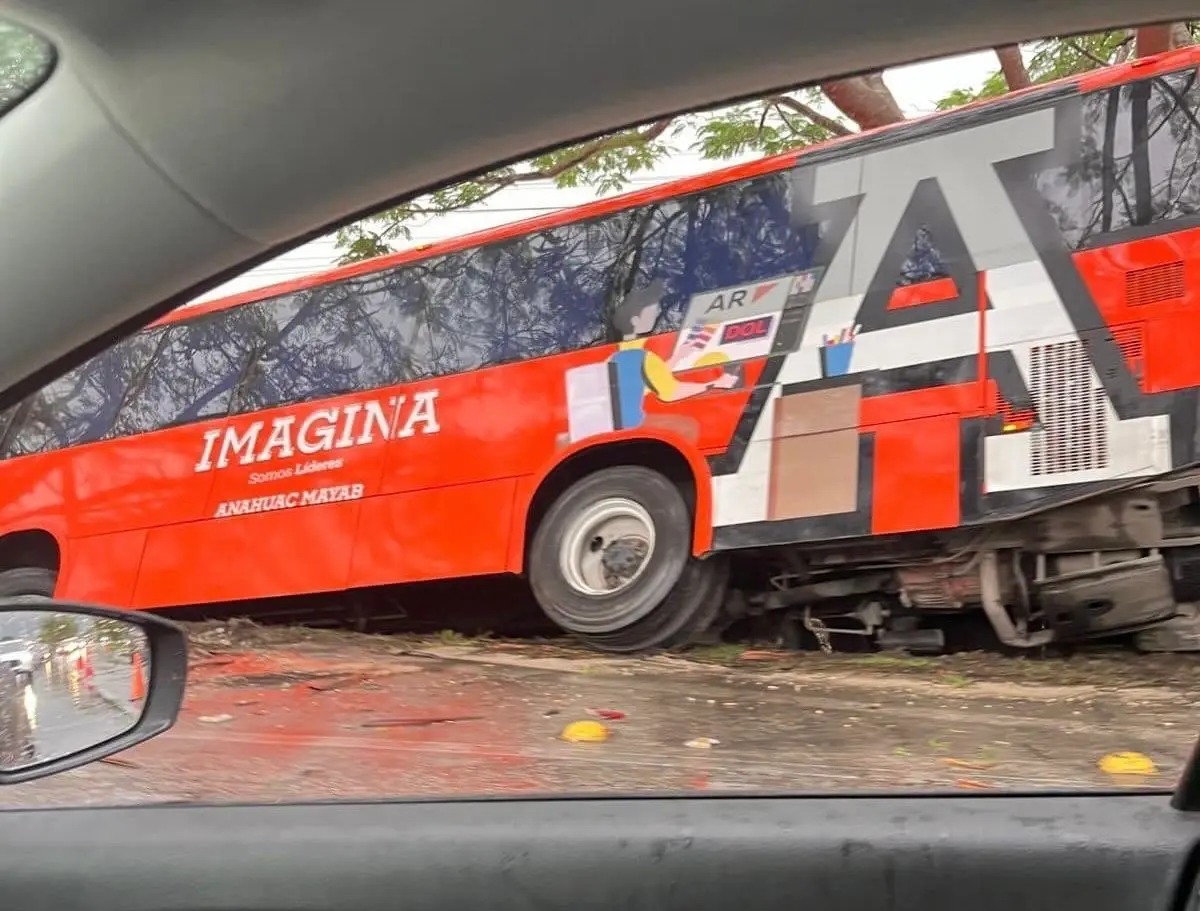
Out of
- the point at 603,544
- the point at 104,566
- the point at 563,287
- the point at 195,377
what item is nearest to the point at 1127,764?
the point at 603,544

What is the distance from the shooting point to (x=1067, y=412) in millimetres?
3523

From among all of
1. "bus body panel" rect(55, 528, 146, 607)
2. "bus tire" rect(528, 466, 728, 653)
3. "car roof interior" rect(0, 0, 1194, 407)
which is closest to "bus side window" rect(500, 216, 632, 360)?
"bus tire" rect(528, 466, 728, 653)

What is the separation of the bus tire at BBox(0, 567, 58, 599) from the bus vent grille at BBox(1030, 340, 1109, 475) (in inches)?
174

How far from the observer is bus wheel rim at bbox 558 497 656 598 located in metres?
4.27

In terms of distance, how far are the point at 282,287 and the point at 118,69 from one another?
4040 mm

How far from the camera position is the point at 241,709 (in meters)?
3.07

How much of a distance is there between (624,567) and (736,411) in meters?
0.80

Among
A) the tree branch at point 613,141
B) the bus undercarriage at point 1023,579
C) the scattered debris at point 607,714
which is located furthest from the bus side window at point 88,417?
the tree branch at point 613,141

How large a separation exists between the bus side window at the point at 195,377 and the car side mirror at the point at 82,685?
143 inches

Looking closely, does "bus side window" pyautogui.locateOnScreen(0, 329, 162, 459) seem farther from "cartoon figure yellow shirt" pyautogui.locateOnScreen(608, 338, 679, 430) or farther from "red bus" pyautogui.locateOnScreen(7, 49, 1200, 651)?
"cartoon figure yellow shirt" pyautogui.locateOnScreen(608, 338, 679, 430)

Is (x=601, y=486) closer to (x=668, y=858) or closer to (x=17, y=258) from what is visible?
(x=668, y=858)

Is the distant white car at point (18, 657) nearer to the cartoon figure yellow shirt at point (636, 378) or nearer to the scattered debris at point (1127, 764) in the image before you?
the scattered debris at point (1127, 764)

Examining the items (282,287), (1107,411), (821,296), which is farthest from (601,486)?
(1107,411)

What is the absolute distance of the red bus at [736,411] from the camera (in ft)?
Result: 11.5
